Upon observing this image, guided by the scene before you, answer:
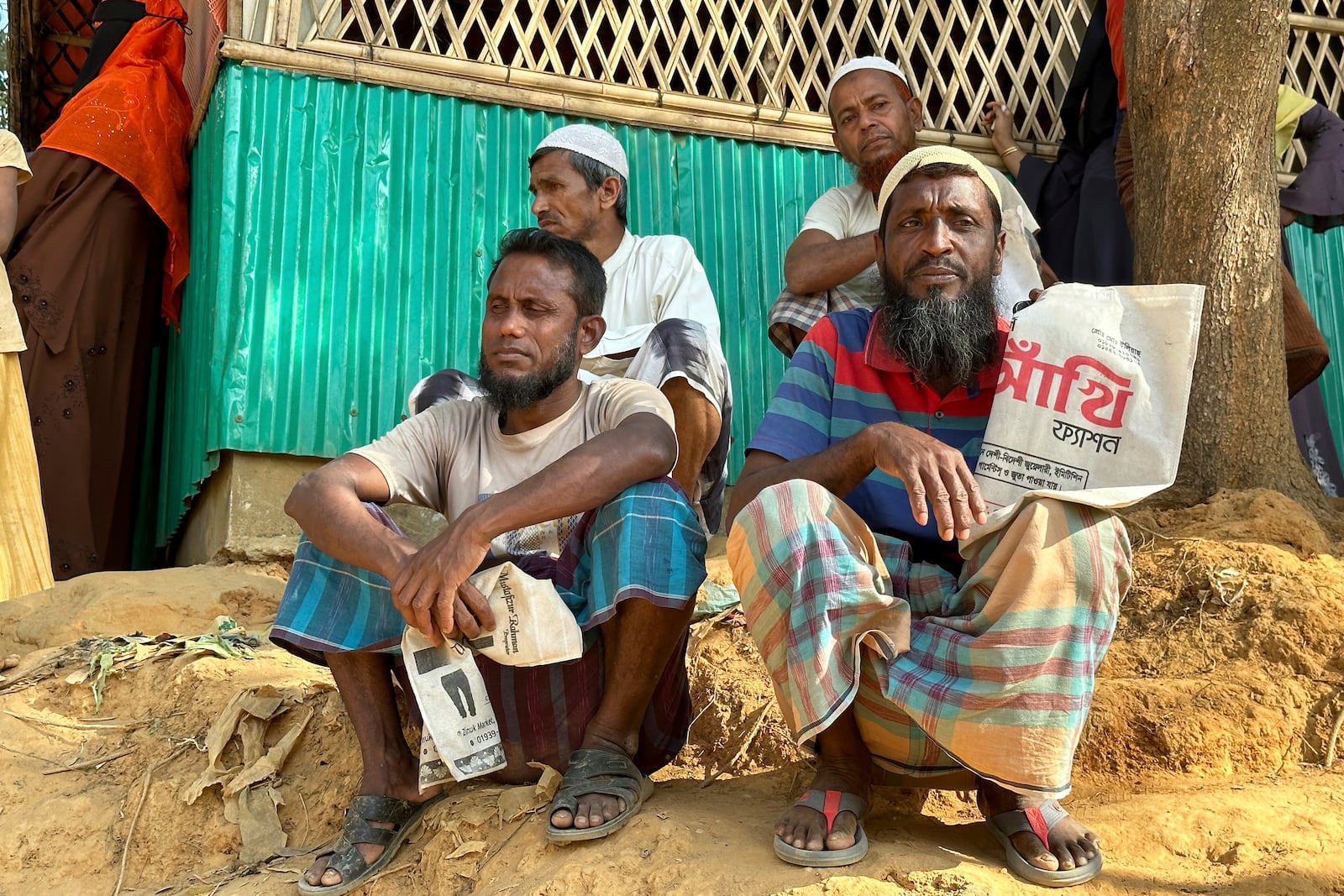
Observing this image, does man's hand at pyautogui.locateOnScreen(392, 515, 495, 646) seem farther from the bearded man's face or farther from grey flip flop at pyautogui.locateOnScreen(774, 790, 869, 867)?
the bearded man's face

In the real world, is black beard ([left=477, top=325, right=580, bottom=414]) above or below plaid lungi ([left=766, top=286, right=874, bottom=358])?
below

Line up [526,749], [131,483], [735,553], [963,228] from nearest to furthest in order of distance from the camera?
[735,553]
[526,749]
[963,228]
[131,483]

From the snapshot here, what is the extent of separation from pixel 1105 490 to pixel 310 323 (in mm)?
3432

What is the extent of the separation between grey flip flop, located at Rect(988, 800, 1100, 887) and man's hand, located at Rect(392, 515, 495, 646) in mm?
971

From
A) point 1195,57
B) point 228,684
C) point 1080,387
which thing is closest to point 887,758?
point 1080,387

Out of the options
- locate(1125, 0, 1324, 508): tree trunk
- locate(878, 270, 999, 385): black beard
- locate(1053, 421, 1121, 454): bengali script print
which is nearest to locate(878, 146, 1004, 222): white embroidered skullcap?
locate(878, 270, 999, 385): black beard

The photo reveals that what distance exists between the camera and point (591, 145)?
4.19 meters

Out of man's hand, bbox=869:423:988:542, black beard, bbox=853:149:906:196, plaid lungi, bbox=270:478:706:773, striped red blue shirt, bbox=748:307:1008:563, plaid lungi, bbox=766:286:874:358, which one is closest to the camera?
man's hand, bbox=869:423:988:542

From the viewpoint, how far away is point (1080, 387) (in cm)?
239

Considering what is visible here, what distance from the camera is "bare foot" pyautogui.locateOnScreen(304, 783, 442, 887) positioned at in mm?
2350

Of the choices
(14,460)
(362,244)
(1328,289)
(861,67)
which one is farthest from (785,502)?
(1328,289)

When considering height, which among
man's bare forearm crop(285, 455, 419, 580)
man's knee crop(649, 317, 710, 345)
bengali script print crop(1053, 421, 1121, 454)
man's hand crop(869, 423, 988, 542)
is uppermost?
man's knee crop(649, 317, 710, 345)

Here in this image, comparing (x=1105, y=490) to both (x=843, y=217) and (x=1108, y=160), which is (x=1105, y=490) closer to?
(x=843, y=217)

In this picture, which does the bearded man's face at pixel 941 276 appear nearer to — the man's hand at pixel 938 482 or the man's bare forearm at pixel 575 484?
the man's hand at pixel 938 482
